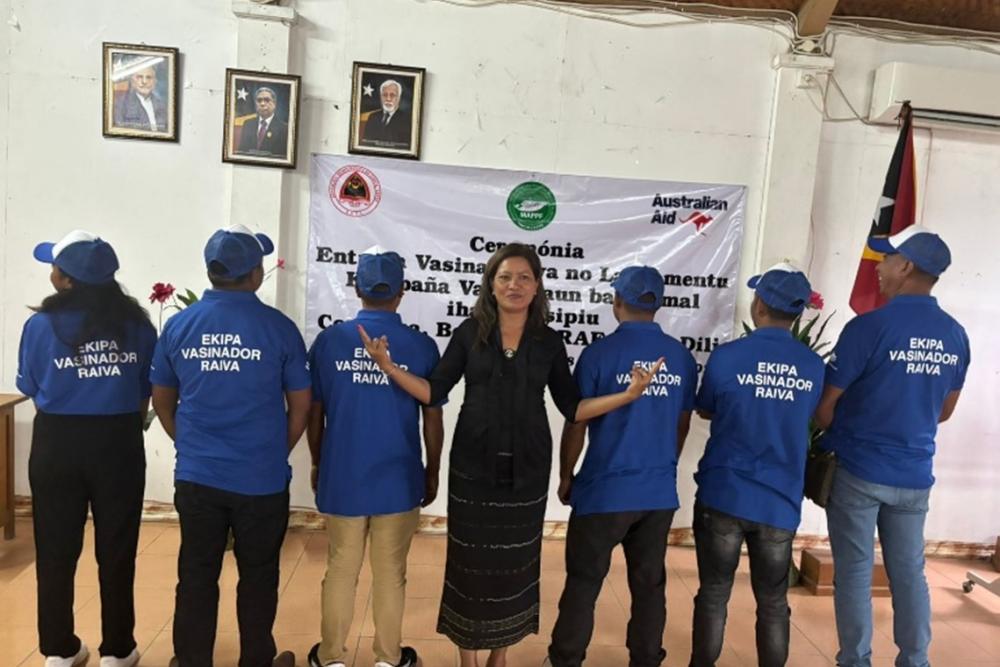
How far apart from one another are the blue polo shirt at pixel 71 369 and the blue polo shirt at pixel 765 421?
1824 mm

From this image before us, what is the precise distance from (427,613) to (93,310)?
1.68 m

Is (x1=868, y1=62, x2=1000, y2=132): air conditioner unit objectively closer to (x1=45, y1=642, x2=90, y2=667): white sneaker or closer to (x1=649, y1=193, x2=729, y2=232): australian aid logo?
(x1=649, y1=193, x2=729, y2=232): australian aid logo

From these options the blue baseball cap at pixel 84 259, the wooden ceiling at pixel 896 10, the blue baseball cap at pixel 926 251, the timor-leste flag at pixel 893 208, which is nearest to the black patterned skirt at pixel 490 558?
the blue baseball cap at pixel 84 259

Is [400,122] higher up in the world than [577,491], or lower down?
higher up

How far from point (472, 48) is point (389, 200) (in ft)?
2.78

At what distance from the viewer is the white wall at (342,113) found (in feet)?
10.1

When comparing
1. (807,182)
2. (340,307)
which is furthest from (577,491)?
(807,182)

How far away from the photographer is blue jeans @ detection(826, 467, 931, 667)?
2.09 metres

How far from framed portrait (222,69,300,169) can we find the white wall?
0.32ft

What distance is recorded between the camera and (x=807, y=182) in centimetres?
332

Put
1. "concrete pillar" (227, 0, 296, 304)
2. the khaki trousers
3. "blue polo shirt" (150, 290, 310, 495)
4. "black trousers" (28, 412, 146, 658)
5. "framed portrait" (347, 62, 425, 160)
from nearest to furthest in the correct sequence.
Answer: "blue polo shirt" (150, 290, 310, 495)
"black trousers" (28, 412, 146, 658)
the khaki trousers
"concrete pillar" (227, 0, 296, 304)
"framed portrait" (347, 62, 425, 160)

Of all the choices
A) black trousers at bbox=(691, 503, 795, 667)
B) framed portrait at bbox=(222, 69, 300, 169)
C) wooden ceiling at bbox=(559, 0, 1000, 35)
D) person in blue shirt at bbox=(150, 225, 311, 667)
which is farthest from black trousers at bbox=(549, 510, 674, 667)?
wooden ceiling at bbox=(559, 0, 1000, 35)

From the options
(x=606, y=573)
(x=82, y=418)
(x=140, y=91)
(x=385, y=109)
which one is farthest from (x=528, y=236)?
(x=82, y=418)

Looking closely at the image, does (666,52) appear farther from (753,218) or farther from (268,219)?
(268,219)
